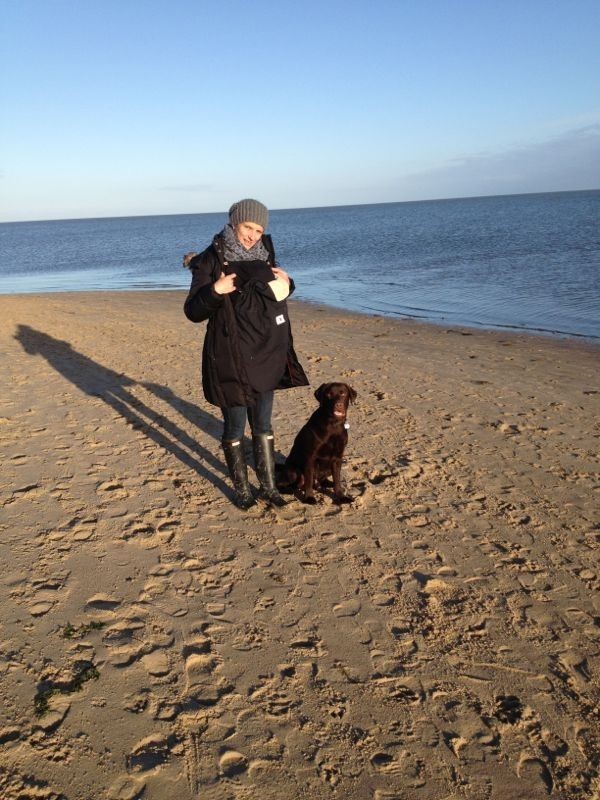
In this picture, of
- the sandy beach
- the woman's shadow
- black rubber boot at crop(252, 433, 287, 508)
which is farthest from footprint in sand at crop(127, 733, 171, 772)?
the woman's shadow

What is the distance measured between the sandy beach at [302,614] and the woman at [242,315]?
1.00 m

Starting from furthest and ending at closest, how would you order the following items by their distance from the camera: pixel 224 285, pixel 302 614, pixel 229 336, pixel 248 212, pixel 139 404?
pixel 139 404 < pixel 229 336 < pixel 248 212 < pixel 224 285 < pixel 302 614

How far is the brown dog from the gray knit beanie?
126 cm

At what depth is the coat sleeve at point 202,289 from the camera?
345cm

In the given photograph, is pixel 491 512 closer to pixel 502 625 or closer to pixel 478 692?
pixel 502 625

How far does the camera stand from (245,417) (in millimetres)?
4051

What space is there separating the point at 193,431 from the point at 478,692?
407 cm

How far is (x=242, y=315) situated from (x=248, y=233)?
51 centimetres

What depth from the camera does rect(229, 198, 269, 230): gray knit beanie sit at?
3492 mm

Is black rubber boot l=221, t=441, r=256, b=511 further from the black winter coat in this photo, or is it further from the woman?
the black winter coat

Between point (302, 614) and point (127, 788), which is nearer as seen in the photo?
point (127, 788)

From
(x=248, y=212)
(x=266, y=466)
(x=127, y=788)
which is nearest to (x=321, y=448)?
(x=266, y=466)

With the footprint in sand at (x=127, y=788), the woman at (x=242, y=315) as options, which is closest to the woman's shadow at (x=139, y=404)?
the woman at (x=242, y=315)

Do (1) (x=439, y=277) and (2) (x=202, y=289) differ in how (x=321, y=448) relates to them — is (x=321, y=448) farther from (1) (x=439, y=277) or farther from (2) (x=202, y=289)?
(1) (x=439, y=277)
